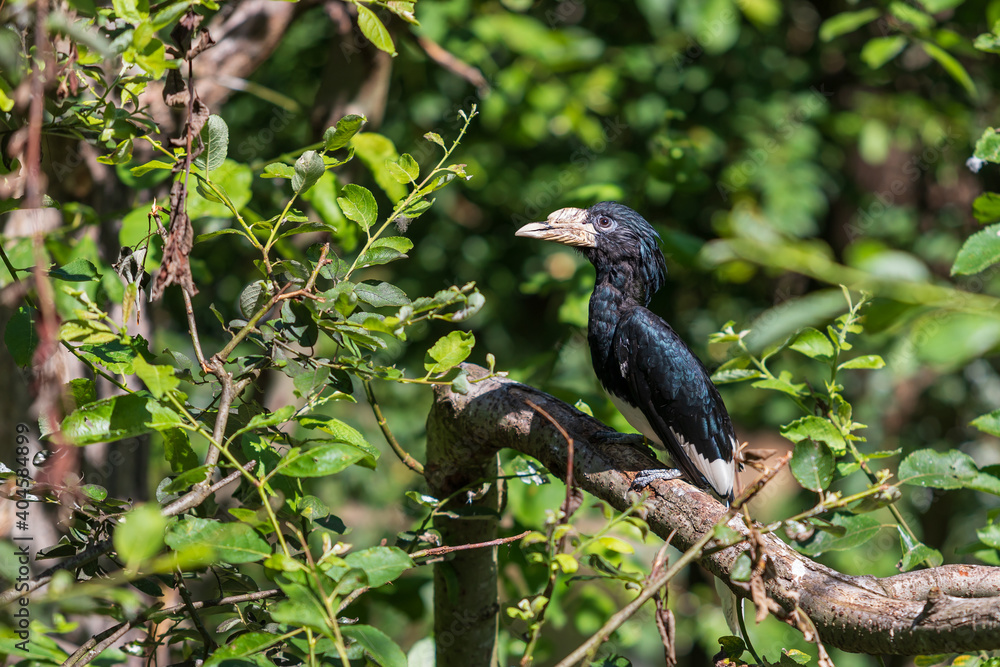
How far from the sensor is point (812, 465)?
5.32 feet

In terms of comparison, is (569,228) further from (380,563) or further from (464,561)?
(380,563)

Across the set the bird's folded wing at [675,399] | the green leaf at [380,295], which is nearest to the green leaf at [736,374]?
the bird's folded wing at [675,399]

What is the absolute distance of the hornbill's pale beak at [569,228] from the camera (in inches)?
97.1

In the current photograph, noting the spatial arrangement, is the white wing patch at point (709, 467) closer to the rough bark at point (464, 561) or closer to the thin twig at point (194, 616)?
the rough bark at point (464, 561)

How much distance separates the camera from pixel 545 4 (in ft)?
13.2

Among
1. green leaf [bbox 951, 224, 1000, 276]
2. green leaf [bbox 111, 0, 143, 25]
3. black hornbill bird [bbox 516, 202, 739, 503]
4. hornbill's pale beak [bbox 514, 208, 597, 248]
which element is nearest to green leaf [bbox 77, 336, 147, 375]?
green leaf [bbox 111, 0, 143, 25]

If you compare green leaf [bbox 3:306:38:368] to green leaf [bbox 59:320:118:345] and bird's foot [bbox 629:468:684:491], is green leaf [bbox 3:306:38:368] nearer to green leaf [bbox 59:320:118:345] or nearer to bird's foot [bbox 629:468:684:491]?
green leaf [bbox 59:320:118:345]

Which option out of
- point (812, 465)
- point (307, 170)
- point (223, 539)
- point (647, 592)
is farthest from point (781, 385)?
point (223, 539)

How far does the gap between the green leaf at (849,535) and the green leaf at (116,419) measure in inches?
53.8

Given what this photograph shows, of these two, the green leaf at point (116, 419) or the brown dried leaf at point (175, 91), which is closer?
the green leaf at point (116, 419)

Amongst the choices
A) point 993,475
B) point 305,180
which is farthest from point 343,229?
point 993,475

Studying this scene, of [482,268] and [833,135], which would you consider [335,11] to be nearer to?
[482,268]

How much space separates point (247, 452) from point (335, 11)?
1.99 m

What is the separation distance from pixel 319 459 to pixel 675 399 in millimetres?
1432
